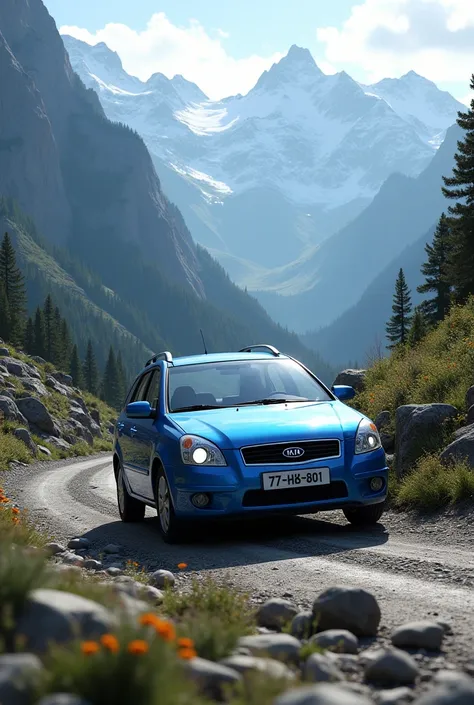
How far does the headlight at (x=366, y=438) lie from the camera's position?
884 centimetres

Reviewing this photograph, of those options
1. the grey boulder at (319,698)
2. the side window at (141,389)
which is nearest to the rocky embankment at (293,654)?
the grey boulder at (319,698)

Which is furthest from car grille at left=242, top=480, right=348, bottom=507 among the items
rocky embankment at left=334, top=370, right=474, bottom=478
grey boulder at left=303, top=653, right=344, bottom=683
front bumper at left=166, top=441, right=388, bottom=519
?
grey boulder at left=303, top=653, right=344, bottom=683

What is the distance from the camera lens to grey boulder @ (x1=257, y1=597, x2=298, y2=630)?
5.07m

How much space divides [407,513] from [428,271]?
51763 millimetres

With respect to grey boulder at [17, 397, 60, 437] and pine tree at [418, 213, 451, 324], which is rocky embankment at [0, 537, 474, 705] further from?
pine tree at [418, 213, 451, 324]

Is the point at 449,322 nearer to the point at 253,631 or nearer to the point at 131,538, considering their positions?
the point at 131,538

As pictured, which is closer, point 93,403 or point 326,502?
point 326,502

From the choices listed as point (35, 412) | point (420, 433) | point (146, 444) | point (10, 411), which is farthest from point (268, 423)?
point (35, 412)

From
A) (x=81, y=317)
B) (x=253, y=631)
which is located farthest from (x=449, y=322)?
(x=81, y=317)

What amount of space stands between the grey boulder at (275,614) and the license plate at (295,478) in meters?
3.22

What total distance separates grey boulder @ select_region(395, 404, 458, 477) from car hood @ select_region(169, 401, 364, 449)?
7.34 ft

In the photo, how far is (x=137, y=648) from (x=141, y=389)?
8.79 metres

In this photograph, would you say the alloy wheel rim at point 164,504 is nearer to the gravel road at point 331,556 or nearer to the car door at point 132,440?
the gravel road at point 331,556

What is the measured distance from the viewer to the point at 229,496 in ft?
27.4
